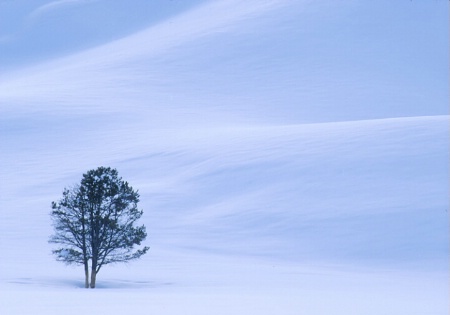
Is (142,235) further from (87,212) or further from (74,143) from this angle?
(74,143)

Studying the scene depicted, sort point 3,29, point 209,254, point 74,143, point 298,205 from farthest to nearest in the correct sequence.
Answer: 1. point 3,29
2. point 74,143
3. point 298,205
4. point 209,254

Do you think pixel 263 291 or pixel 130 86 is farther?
pixel 130 86

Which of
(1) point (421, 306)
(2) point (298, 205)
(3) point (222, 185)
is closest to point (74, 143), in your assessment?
(3) point (222, 185)

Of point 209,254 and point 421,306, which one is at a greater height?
point 209,254

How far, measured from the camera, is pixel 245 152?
43688mm

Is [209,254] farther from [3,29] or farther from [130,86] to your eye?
[3,29]

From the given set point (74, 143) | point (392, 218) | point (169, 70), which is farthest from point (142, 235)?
point (169, 70)

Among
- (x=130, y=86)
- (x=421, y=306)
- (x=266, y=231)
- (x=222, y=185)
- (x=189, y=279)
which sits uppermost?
(x=130, y=86)

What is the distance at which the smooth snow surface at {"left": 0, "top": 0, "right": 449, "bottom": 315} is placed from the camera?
77.0 feet

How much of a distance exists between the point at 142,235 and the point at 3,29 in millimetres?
89399

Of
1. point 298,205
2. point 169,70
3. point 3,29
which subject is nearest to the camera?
point 298,205

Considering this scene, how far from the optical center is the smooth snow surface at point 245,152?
77.0 feet

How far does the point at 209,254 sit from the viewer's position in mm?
30031

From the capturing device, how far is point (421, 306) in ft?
58.8
